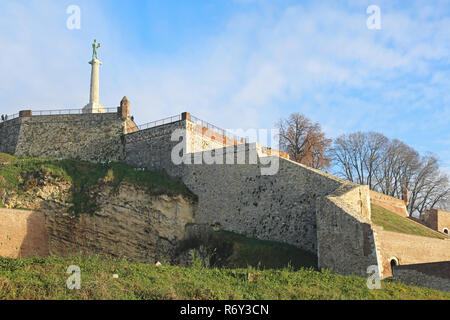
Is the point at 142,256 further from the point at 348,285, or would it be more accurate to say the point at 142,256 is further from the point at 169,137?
the point at 348,285

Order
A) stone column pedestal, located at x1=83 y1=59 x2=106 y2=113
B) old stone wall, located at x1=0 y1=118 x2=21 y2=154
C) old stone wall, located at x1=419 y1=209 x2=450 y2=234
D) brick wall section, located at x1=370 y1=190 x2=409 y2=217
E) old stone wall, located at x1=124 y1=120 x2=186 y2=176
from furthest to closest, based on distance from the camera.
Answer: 1. stone column pedestal, located at x1=83 y1=59 x2=106 y2=113
2. old stone wall, located at x1=0 y1=118 x2=21 y2=154
3. brick wall section, located at x1=370 y1=190 x2=409 y2=217
4. old stone wall, located at x1=419 y1=209 x2=450 y2=234
5. old stone wall, located at x1=124 y1=120 x2=186 y2=176

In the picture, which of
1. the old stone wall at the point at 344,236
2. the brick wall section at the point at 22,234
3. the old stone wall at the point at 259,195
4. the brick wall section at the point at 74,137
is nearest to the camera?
the old stone wall at the point at 344,236

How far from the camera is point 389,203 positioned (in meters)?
40.4

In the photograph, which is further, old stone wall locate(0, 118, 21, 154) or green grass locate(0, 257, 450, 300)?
old stone wall locate(0, 118, 21, 154)

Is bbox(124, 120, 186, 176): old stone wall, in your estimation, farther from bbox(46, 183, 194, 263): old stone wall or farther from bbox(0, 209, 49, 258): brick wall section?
bbox(0, 209, 49, 258): brick wall section

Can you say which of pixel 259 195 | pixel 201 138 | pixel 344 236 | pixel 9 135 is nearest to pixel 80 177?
pixel 201 138

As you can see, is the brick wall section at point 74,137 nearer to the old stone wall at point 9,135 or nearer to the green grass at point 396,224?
the old stone wall at point 9,135

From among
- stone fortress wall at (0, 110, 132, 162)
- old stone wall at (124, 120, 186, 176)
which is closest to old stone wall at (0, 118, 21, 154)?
stone fortress wall at (0, 110, 132, 162)

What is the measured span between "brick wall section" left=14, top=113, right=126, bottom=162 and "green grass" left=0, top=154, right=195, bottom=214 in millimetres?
3485

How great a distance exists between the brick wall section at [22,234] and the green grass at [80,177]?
2219 millimetres

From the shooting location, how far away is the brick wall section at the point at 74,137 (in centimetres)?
3781

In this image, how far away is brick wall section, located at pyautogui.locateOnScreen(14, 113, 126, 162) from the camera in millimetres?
37812

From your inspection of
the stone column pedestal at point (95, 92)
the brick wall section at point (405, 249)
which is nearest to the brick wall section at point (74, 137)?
the stone column pedestal at point (95, 92)

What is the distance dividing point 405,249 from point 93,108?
2759 cm
